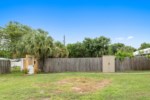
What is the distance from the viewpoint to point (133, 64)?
27.7 m

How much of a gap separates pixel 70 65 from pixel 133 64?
7.21 m

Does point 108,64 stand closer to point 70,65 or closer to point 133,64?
point 133,64

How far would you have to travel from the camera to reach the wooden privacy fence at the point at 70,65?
27094mm

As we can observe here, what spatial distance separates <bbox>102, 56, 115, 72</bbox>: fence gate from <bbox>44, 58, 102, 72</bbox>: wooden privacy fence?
3.70ft

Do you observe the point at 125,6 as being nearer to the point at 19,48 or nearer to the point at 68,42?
the point at 19,48

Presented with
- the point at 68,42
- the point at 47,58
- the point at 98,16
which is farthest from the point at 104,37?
the point at 47,58

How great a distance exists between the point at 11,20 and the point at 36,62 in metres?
9.13

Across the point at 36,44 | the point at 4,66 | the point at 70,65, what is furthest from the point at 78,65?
the point at 4,66

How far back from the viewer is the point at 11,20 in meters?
32.3

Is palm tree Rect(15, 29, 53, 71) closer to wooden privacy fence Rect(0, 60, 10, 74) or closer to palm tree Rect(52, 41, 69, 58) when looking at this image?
palm tree Rect(52, 41, 69, 58)

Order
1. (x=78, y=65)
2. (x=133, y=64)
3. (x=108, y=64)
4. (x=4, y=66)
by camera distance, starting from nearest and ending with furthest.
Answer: (x=108, y=64) < (x=4, y=66) < (x=78, y=65) < (x=133, y=64)

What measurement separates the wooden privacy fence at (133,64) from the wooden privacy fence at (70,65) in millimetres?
2589

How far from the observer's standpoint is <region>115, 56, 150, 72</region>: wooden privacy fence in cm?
2697

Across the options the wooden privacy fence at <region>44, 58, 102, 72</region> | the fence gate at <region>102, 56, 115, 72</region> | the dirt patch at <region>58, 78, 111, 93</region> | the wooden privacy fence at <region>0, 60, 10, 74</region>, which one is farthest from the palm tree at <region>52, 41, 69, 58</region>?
the dirt patch at <region>58, 78, 111, 93</region>
